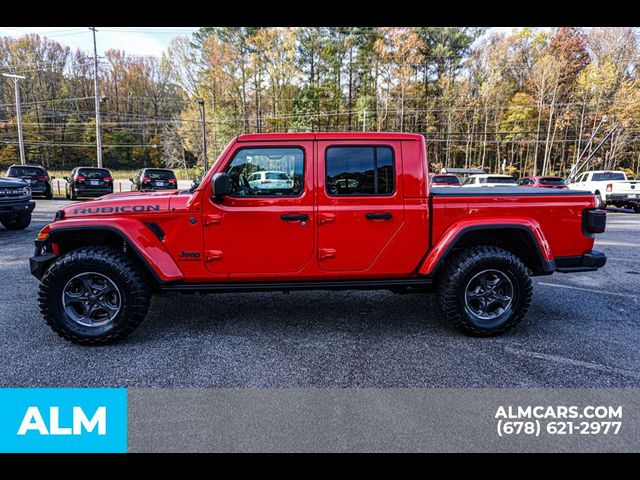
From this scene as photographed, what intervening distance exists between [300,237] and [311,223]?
0.16 m

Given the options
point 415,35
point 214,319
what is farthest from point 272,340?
point 415,35

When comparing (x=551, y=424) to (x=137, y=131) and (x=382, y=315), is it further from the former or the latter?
(x=137, y=131)

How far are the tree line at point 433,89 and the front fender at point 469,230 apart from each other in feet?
120

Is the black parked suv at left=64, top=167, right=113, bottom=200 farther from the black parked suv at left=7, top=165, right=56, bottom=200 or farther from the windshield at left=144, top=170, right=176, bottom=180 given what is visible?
the windshield at left=144, top=170, right=176, bottom=180

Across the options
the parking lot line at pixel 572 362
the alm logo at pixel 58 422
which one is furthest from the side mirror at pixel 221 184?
the parking lot line at pixel 572 362

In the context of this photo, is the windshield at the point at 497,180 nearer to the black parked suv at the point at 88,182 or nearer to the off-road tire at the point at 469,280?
the off-road tire at the point at 469,280

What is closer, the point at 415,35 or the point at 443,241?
the point at 443,241

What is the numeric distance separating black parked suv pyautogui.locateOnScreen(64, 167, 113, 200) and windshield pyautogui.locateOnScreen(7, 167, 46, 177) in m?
1.25

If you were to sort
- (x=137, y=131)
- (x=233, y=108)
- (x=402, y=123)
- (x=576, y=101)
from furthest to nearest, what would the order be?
1. (x=137, y=131)
2. (x=402, y=123)
3. (x=233, y=108)
4. (x=576, y=101)

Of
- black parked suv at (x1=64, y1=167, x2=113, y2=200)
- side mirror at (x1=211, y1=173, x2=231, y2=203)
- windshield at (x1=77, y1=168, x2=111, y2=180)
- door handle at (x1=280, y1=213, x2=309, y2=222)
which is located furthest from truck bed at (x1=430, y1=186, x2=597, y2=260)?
windshield at (x1=77, y1=168, x2=111, y2=180)

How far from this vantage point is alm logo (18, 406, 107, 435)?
7.62ft

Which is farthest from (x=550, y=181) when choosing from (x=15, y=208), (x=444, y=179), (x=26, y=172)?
(x=26, y=172)

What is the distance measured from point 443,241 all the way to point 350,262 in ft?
2.91

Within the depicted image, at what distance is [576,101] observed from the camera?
38.7 meters
